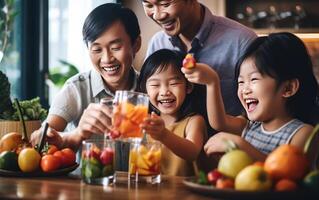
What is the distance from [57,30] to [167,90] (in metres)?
2.65

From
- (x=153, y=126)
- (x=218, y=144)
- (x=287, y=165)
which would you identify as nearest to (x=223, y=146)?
(x=218, y=144)

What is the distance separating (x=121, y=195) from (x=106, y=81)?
102cm

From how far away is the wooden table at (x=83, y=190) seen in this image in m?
1.67

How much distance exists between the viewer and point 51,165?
80.7 inches

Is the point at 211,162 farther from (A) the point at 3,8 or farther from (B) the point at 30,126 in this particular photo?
(A) the point at 3,8

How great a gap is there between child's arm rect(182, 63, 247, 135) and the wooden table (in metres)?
0.34

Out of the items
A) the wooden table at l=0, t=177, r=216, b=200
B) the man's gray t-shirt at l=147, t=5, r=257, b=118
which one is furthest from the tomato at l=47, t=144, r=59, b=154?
the man's gray t-shirt at l=147, t=5, r=257, b=118

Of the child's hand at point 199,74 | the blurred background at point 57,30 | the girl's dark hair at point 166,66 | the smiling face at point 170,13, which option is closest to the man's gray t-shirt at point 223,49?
the smiling face at point 170,13

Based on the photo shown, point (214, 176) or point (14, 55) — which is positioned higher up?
point (14, 55)

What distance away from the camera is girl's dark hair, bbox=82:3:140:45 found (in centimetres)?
256

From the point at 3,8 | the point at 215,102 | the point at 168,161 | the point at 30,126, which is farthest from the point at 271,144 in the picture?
the point at 3,8

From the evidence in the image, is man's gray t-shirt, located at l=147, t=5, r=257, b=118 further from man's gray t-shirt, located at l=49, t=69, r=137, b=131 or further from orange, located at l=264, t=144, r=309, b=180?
orange, located at l=264, t=144, r=309, b=180

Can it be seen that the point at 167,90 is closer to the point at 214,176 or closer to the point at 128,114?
the point at 128,114

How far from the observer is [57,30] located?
482 cm
